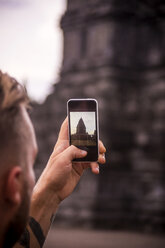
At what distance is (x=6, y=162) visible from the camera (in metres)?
1.85

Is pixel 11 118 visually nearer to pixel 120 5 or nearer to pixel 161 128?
pixel 161 128

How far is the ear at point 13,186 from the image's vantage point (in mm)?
1840

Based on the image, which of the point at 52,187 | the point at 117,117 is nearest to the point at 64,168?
the point at 52,187

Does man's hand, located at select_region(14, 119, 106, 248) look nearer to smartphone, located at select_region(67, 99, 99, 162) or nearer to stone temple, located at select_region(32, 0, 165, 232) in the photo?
smartphone, located at select_region(67, 99, 99, 162)

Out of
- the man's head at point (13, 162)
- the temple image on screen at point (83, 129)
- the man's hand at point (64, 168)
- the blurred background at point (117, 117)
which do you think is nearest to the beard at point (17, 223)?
the man's head at point (13, 162)

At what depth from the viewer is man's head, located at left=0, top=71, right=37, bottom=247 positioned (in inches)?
72.9

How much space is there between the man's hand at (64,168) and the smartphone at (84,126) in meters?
0.06

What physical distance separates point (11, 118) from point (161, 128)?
61.6 feet

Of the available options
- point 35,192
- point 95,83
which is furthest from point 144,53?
point 35,192

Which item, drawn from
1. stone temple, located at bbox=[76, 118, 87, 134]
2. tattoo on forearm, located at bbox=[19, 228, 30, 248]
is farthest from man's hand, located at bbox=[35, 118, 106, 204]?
tattoo on forearm, located at bbox=[19, 228, 30, 248]

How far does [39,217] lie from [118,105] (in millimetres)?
19173

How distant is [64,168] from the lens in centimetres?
269

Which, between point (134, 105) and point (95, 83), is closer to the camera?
point (134, 105)

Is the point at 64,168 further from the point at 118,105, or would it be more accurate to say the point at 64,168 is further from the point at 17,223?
the point at 118,105
